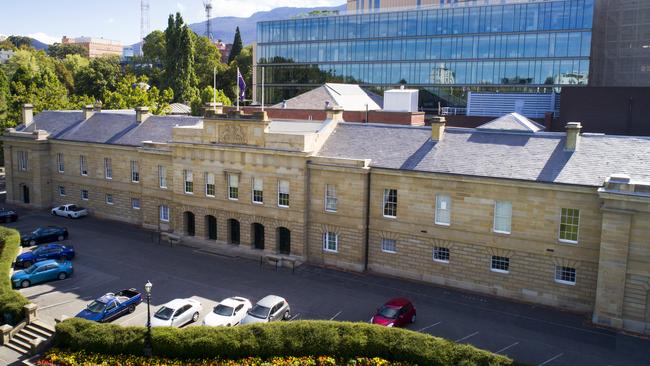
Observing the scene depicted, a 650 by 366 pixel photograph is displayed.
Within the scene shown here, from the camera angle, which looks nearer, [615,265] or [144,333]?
[144,333]

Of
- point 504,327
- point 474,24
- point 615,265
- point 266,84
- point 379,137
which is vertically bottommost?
point 504,327

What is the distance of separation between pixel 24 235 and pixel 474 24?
71202 mm

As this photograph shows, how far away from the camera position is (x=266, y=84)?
11169 cm

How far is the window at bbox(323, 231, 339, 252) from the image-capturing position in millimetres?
42875

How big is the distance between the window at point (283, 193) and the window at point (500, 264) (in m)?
16.4

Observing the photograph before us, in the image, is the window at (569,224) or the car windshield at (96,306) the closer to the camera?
the car windshield at (96,306)

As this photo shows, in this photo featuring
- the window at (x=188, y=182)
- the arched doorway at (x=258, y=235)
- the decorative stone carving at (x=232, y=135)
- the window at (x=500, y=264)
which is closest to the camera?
the window at (x=500, y=264)

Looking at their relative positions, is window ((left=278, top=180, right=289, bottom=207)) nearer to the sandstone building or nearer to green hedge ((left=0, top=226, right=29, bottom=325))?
the sandstone building

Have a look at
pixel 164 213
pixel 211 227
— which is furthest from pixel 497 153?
pixel 164 213

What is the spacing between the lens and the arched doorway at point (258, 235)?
4628cm

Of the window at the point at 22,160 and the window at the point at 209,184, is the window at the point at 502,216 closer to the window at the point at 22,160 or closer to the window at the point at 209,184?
the window at the point at 209,184

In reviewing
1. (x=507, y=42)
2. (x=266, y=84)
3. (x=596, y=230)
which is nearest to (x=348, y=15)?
(x=266, y=84)

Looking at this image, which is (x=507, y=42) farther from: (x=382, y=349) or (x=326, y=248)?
(x=382, y=349)

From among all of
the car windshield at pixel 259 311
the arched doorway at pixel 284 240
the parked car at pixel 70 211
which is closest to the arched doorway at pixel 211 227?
the arched doorway at pixel 284 240
